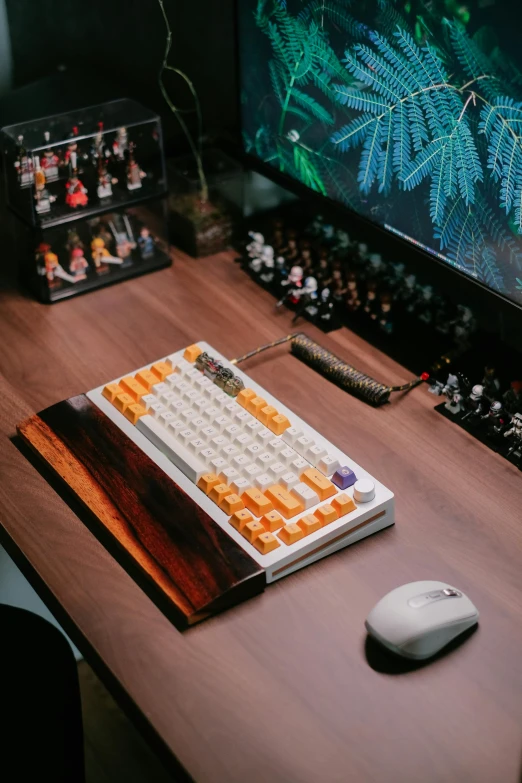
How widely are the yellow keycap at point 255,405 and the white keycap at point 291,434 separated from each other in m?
0.06

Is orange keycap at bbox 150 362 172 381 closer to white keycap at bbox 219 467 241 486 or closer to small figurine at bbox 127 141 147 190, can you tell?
white keycap at bbox 219 467 241 486

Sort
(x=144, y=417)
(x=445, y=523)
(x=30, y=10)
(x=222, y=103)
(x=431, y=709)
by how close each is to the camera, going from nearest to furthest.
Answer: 1. (x=431, y=709)
2. (x=445, y=523)
3. (x=144, y=417)
4. (x=222, y=103)
5. (x=30, y=10)

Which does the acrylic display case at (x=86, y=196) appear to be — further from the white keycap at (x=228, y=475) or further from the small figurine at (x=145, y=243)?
the white keycap at (x=228, y=475)

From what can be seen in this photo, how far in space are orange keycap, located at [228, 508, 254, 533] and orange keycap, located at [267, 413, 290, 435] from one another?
0.14 metres

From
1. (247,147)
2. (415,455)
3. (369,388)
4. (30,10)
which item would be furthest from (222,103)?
(415,455)

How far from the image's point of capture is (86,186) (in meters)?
1.46

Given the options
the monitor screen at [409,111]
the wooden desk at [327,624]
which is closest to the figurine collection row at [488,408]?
the wooden desk at [327,624]

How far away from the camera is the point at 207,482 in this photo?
103 centimetres

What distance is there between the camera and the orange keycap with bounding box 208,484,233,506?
1.01 meters

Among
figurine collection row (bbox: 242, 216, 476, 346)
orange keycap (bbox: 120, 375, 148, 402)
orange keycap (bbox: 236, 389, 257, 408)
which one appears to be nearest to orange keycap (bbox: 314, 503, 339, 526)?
orange keycap (bbox: 236, 389, 257, 408)

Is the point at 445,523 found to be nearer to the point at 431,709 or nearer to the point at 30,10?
the point at 431,709

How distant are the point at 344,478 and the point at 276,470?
8 centimetres

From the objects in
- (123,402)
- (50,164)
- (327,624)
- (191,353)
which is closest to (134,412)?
(123,402)

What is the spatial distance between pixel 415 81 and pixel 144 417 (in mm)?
549
